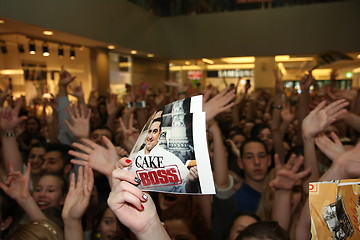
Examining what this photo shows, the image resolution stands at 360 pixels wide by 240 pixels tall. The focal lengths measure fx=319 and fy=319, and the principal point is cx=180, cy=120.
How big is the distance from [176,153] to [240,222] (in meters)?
1.13

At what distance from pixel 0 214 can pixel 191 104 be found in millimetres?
1578

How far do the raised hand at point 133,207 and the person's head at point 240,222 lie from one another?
0.90 m

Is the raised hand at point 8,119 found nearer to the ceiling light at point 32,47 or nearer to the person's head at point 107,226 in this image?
the person's head at point 107,226

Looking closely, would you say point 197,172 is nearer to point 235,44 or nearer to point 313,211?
point 313,211

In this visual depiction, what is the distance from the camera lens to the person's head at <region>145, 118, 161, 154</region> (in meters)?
0.93

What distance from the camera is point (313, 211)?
79 centimetres

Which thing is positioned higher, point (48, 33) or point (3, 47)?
point (48, 33)

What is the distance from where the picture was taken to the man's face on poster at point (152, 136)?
0.93m

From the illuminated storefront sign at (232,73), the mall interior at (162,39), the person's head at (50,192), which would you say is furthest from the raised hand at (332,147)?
the illuminated storefront sign at (232,73)

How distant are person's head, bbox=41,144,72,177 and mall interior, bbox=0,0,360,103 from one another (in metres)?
3.97

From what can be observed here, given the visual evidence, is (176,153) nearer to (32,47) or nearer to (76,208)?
(76,208)

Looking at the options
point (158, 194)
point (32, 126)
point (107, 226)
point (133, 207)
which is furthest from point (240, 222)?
point (32, 126)

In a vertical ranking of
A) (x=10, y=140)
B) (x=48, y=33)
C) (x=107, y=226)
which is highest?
(x=48, y=33)

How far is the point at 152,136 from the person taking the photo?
0.95 m
